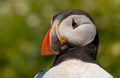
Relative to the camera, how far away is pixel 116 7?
8.52 meters

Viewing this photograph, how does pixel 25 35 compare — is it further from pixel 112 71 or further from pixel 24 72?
pixel 112 71

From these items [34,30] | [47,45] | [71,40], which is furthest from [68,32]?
[34,30]

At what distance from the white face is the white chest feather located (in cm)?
19

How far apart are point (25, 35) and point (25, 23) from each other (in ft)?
0.44

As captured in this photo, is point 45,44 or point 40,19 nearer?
point 45,44

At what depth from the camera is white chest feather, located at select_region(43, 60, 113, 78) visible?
573cm

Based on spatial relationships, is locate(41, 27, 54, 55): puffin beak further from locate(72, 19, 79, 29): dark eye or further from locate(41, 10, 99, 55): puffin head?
locate(72, 19, 79, 29): dark eye

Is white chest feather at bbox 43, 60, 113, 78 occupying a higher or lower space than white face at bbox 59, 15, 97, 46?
lower

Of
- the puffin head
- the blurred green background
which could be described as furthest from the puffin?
the blurred green background

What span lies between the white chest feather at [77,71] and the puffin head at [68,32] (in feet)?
0.57

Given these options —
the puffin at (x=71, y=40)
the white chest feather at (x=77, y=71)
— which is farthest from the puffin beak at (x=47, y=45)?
the white chest feather at (x=77, y=71)

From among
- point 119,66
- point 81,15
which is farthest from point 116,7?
point 81,15

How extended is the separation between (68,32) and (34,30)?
8.35 ft

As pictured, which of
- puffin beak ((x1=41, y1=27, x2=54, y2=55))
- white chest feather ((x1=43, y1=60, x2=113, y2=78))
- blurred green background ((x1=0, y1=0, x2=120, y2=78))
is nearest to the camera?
white chest feather ((x1=43, y1=60, x2=113, y2=78))
